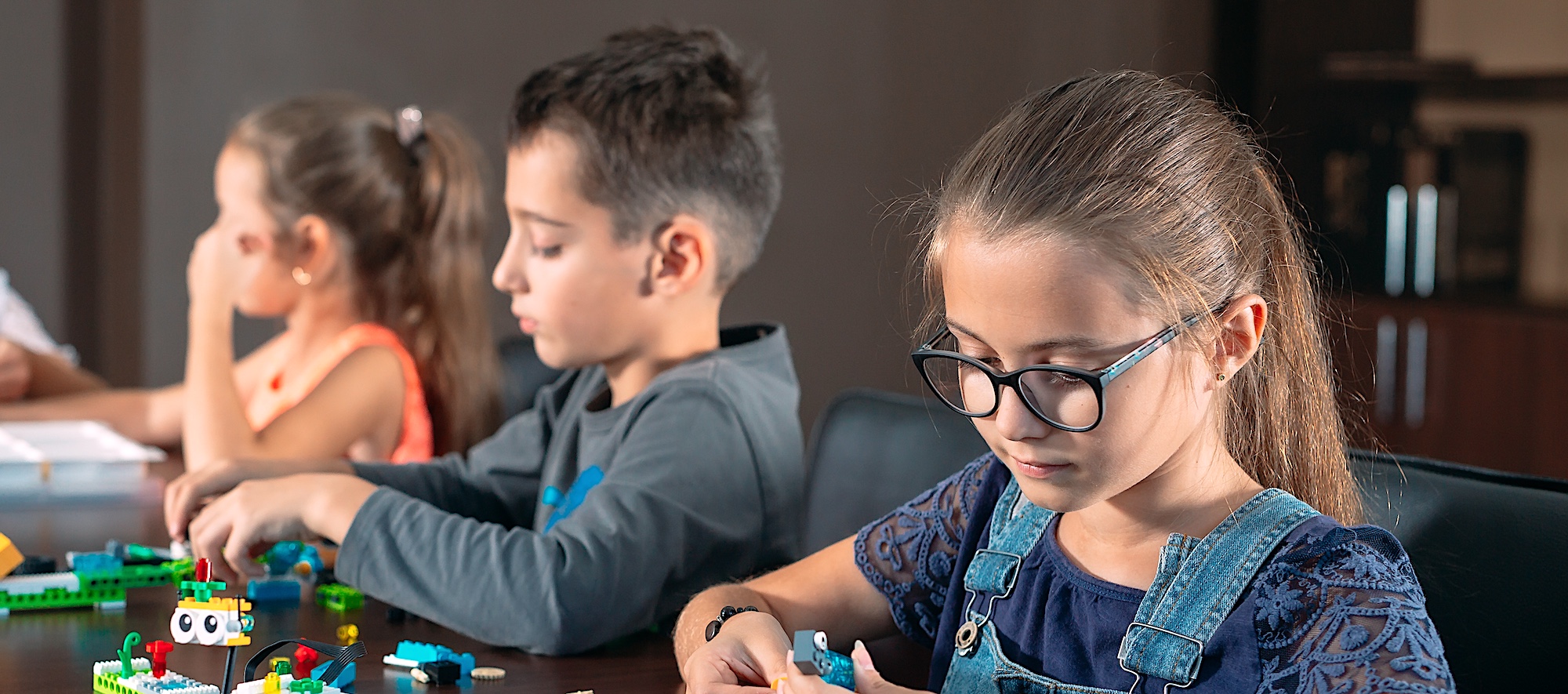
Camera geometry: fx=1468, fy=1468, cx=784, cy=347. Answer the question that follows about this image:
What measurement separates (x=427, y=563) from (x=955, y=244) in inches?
18.8

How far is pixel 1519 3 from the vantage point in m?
3.75

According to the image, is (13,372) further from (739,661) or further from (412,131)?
(739,661)

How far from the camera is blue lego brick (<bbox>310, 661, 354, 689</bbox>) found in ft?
2.99

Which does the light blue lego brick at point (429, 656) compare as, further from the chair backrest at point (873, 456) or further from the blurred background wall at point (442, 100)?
the blurred background wall at point (442, 100)

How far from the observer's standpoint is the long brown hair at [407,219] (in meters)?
2.00

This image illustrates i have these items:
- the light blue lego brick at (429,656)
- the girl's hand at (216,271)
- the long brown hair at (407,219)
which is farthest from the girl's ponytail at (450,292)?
the light blue lego brick at (429,656)

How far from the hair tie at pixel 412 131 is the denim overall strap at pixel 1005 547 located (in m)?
1.21

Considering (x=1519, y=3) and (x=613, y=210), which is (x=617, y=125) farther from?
(x=1519, y=3)

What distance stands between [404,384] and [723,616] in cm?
108

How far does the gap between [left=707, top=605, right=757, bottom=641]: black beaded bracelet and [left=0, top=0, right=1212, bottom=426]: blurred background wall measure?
1.64 metres

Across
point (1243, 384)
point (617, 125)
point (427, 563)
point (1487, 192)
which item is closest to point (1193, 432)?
point (1243, 384)

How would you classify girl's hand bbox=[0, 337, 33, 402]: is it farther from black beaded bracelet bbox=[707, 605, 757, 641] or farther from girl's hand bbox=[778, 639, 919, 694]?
girl's hand bbox=[778, 639, 919, 694]

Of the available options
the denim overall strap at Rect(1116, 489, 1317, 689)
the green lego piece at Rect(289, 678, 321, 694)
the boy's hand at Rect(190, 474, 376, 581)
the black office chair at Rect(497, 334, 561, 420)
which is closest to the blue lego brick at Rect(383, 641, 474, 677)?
the green lego piece at Rect(289, 678, 321, 694)

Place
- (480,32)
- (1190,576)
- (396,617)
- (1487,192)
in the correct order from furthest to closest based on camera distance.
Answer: (1487,192), (480,32), (396,617), (1190,576)
